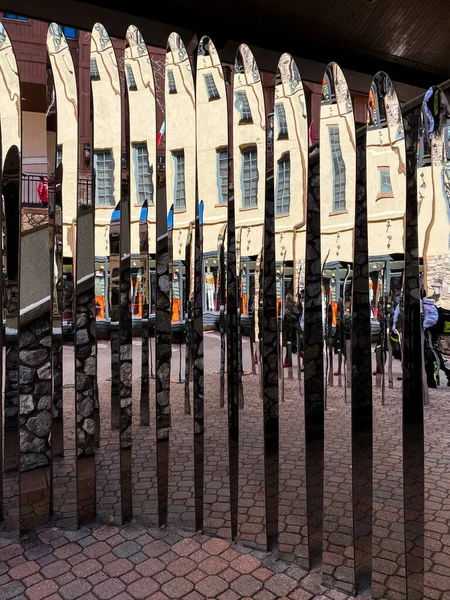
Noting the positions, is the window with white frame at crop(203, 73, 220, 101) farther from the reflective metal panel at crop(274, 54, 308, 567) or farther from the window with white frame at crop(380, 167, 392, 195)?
the window with white frame at crop(380, 167, 392, 195)

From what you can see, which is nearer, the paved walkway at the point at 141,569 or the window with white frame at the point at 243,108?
the paved walkway at the point at 141,569

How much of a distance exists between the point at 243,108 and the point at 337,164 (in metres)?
0.56

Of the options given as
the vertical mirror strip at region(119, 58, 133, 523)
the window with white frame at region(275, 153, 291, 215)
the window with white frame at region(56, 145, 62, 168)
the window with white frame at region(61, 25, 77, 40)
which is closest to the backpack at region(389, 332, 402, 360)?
the window with white frame at region(275, 153, 291, 215)

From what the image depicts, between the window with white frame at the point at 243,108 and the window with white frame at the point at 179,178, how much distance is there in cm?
35

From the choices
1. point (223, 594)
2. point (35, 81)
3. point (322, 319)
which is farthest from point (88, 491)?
point (35, 81)

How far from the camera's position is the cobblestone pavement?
211cm

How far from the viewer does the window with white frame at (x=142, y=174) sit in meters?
2.34

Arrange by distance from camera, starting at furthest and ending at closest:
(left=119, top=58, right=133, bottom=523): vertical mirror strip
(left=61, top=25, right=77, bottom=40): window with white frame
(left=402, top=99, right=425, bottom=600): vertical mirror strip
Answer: (left=61, top=25, right=77, bottom=40): window with white frame, (left=119, top=58, right=133, bottom=523): vertical mirror strip, (left=402, top=99, right=425, bottom=600): vertical mirror strip

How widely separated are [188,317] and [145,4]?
6.24ft

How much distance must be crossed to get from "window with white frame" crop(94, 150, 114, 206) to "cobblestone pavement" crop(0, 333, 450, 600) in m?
0.82

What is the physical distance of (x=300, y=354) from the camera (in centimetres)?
229

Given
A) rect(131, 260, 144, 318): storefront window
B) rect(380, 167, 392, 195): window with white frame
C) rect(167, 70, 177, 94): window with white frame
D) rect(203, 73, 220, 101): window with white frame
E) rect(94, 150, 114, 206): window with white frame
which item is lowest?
rect(131, 260, 144, 318): storefront window

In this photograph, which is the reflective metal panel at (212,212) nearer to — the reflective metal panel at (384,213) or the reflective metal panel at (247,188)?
the reflective metal panel at (247,188)

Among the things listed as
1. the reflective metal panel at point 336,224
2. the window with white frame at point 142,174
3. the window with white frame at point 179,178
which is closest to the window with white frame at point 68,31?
the window with white frame at point 142,174
